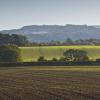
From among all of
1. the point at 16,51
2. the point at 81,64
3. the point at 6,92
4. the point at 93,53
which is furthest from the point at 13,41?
the point at 6,92

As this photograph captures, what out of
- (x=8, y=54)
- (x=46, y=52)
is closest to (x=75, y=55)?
(x=8, y=54)

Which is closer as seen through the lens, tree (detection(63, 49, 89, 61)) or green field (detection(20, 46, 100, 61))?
tree (detection(63, 49, 89, 61))

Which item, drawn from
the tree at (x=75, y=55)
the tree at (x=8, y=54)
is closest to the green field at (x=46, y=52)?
the tree at (x=8, y=54)

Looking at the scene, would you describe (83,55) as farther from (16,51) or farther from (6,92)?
(6,92)

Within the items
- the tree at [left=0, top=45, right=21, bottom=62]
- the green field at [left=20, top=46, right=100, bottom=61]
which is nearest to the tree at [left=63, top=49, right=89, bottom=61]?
the tree at [left=0, top=45, right=21, bottom=62]

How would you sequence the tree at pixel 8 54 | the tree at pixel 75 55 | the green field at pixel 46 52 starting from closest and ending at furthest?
the tree at pixel 8 54 < the tree at pixel 75 55 < the green field at pixel 46 52

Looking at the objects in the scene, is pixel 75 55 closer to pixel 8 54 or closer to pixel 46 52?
pixel 8 54

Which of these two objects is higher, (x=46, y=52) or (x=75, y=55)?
(x=46, y=52)

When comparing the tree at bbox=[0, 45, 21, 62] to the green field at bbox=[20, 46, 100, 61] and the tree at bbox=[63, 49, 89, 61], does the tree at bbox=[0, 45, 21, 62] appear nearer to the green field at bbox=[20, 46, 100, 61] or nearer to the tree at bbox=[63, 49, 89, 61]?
the tree at bbox=[63, 49, 89, 61]

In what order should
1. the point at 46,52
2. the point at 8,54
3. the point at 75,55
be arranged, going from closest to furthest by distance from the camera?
the point at 8,54 → the point at 75,55 → the point at 46,52

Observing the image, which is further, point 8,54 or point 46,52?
point 46,52

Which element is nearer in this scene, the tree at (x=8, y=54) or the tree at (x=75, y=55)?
the tree at (x=8, y=54)

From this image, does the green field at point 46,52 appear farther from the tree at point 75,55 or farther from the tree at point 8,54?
the tree at point 75,55

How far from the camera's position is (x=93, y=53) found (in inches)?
4690
